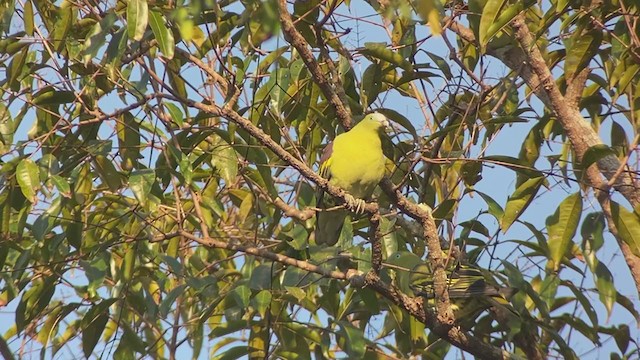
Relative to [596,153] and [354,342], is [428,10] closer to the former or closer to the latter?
[596,153]

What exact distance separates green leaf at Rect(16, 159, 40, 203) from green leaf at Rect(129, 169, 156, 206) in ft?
1.14

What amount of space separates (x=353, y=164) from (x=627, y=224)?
5.25 feet

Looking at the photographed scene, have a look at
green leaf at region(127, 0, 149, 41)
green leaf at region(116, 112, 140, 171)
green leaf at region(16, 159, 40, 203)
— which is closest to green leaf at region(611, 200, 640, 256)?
green leaf at region(127, 0, 149, 41)

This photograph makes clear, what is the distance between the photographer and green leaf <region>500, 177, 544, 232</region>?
3270mm

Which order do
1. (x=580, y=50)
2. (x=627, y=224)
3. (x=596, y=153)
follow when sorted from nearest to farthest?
(x=596, y=153), (x=627, y=224), (x=580, y=50)

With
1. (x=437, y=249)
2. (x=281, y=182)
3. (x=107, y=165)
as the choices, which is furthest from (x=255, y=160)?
(x=281, y=182)

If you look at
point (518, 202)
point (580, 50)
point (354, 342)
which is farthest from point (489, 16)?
point (354, 342)

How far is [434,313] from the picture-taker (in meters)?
3.58

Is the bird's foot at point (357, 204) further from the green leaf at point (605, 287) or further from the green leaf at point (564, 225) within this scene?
the green leaf at point (605, 287)

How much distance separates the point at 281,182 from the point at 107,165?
132 centimetres

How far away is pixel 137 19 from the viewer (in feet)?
8.69

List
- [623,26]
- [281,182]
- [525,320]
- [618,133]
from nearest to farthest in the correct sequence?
[623,26] → [525,320] → [618,133] → [281,182]

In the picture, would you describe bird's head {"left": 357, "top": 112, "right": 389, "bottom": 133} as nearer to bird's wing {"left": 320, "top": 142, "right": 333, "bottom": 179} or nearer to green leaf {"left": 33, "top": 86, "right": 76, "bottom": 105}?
bird's wing {"left": 320, "top": 142, "right": 333, "bottom": 179}

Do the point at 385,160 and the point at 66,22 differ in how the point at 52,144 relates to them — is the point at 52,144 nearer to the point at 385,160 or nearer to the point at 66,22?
the point at 66,22
